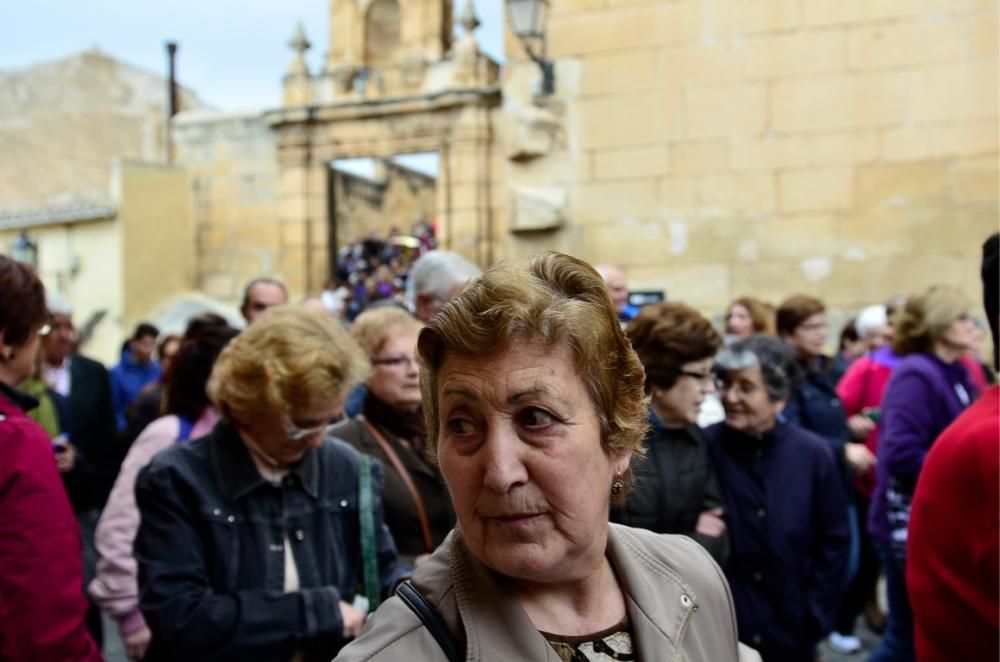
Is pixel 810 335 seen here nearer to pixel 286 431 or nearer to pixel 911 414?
pixel 911 414

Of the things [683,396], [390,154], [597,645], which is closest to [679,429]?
[683,396]

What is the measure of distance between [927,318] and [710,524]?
1772 mm

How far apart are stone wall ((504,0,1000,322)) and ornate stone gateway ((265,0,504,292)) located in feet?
18.0

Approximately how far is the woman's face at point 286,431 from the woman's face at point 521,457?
1.18 metres

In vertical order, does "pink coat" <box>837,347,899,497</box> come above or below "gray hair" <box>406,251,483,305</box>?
below

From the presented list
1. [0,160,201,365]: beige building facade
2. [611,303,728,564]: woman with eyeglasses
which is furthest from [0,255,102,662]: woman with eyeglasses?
[0,160,201,365]: beige building facade

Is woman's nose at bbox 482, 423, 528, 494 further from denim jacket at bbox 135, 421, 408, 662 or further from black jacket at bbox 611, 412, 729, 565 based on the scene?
black jacket at bbox 611, 412, 729, 565

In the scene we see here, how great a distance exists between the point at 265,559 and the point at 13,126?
26643 mm

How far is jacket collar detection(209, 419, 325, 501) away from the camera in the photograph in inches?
98.1

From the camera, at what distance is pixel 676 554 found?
168 centimetres

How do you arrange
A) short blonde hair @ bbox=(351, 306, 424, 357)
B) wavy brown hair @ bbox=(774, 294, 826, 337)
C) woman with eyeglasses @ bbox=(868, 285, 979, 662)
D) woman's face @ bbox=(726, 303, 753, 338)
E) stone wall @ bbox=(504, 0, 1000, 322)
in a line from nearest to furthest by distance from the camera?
short blonde hair @ bbox=(351, 306, 424, 357) → woman with eyeglasses @ bbox=(868, 285, 979, 662) → wavy brown hair @ bbox=(774, 294, 826, 337) → woman's face @ bbox=(726, 303, 753, 338) → stone wall @ bbox=(504, 0, 1000, 322)

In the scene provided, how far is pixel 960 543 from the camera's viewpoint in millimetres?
2096

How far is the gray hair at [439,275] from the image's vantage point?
4172 mm

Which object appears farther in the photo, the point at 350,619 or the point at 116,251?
the point at 116,251
